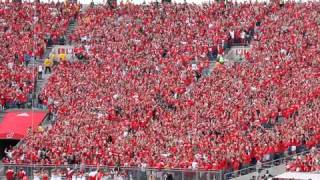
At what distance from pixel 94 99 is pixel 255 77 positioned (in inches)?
301

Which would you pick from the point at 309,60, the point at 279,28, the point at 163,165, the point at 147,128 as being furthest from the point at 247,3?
the point at 163,165

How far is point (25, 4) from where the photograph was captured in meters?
73.7

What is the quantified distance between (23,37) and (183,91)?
12.6m

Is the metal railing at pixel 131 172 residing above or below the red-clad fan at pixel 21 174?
above

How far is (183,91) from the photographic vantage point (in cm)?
6009

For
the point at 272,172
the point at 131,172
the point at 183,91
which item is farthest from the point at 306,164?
the point at 183,91

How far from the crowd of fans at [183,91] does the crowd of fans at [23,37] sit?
4.17 ft

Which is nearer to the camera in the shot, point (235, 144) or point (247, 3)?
point (235, 144)

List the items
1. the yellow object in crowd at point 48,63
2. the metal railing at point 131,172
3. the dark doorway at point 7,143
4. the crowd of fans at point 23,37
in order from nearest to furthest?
the metal railing at point 131,172, the dark doorway at point 7,143, the crowd of fans at point 23,37, the yellow object in crowd at point 48,63

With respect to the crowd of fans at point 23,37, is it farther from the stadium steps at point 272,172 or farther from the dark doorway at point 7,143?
the stadium steps at point 272,172

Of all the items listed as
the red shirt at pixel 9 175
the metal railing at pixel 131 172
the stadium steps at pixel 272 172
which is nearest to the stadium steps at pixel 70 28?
the metal railing at pixel 131 172

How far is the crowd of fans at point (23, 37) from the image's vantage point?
62.0 metres

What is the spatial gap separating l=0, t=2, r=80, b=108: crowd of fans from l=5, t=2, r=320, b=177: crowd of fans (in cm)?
127

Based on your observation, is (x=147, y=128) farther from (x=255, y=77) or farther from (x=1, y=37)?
(x=1, y=37)
